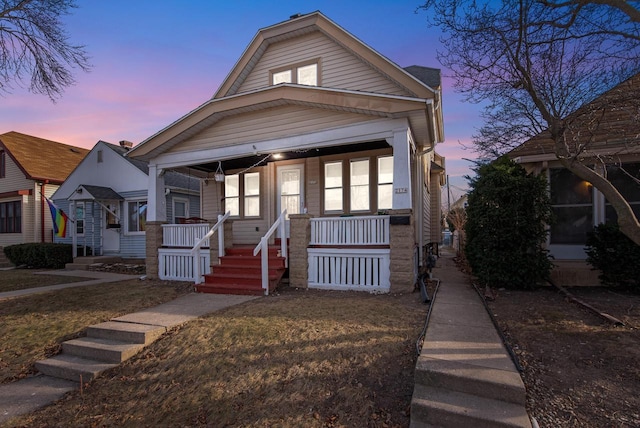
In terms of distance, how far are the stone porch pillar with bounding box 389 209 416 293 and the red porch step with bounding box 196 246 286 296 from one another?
95.6 inches

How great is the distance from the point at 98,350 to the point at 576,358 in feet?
18.6

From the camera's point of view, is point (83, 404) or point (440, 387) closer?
point (440, 387)

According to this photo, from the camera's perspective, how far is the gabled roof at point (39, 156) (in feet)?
56.3

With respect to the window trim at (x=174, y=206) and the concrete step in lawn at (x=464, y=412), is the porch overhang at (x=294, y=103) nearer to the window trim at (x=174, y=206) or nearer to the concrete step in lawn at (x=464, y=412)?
the window trim at (x=174, y=206)

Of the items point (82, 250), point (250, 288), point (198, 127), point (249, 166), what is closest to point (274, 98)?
point (198, 127)

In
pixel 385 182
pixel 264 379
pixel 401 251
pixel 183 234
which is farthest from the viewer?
pixel 183 234

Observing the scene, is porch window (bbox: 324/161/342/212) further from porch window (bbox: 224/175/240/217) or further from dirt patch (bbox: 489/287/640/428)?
dirt patch (bbox: 489/287/640/428)

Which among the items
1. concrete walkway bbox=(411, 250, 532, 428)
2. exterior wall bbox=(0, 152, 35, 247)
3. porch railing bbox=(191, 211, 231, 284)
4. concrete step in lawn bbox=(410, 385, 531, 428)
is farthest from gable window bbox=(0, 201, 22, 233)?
concrete step in lawn bbox=(410, 385, 531, 428)

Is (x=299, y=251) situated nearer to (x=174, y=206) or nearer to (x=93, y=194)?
(x=174, y=206)

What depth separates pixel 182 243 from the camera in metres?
9.28

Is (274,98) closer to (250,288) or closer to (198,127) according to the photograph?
(198,127)

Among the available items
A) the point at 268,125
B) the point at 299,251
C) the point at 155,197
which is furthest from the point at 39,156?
the point at 299,251

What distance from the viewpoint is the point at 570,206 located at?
7.82m

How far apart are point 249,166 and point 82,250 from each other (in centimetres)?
1048
